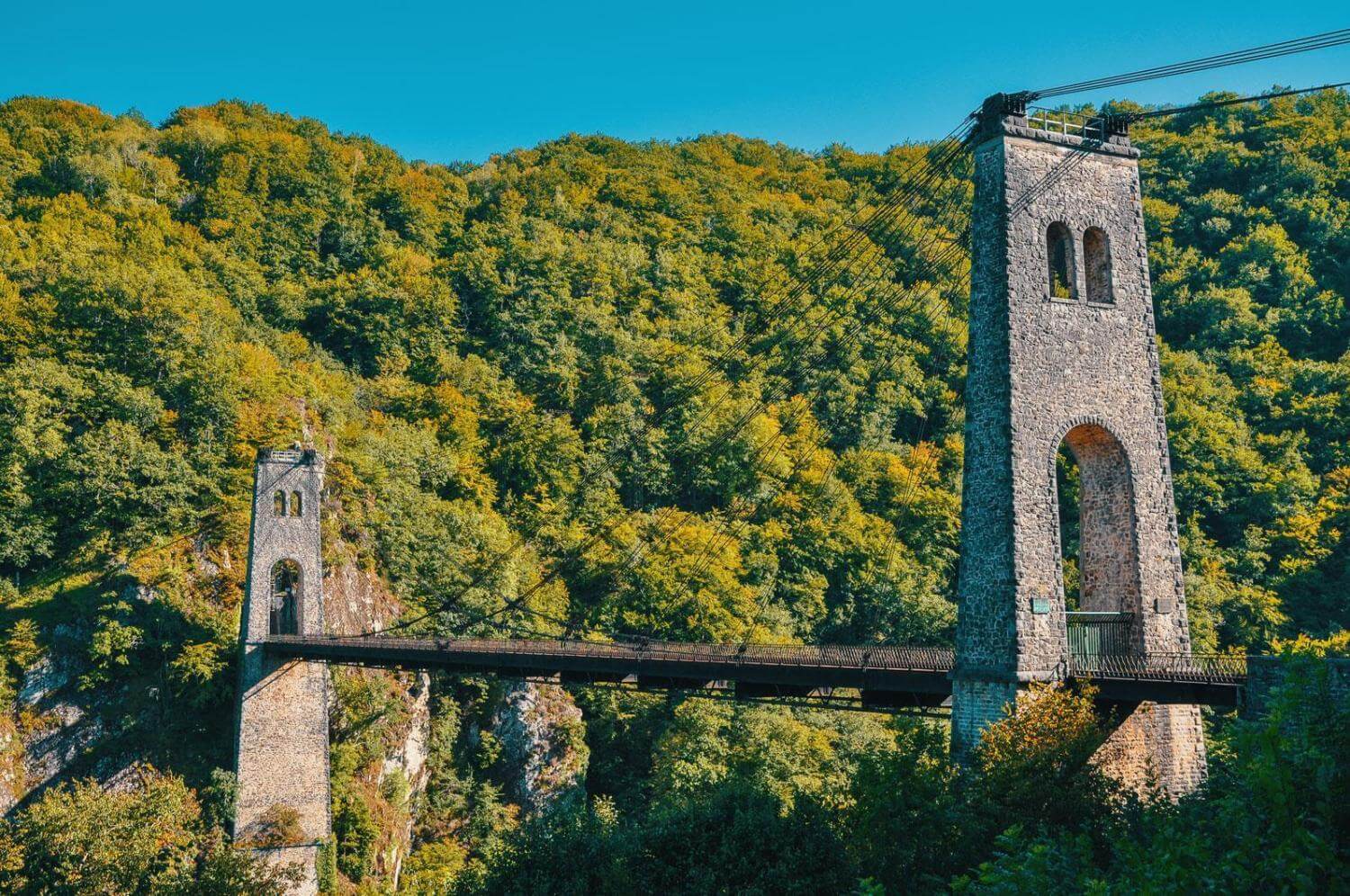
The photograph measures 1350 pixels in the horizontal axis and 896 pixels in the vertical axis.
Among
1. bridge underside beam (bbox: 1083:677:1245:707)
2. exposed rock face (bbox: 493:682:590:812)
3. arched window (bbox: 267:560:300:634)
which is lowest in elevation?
exposed rock face (bbox: 493:682:590:812)

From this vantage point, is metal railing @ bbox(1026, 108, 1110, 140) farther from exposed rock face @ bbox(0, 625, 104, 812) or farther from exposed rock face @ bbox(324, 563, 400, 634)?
exposed rock face @ bbox(0, 625, 104, 812)

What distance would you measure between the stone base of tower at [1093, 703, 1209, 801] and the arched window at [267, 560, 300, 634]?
22232 mm

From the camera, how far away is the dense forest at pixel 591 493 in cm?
1622

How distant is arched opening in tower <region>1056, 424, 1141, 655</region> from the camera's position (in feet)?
53.3

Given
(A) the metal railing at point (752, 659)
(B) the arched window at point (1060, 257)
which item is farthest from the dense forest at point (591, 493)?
(B) the arched window at point (1060, 257)

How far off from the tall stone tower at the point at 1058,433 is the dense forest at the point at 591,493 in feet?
4.40

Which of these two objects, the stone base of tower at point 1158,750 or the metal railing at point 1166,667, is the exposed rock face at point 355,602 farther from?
the stone base of tower at point 1158,750

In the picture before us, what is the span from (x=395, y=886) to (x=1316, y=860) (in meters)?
24.3

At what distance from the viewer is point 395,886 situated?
28844 millimetres

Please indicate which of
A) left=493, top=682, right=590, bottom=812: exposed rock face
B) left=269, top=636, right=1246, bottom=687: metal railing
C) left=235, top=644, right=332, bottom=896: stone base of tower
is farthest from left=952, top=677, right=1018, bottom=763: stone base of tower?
left=493, top=682, right=590, bottom=812: exposed rock face

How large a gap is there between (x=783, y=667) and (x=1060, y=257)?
24.9ft

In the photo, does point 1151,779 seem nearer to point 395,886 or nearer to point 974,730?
point 974,730

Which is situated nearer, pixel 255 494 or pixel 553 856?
pixel 553 856

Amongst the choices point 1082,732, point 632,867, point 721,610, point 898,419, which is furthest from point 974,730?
point 898,419
